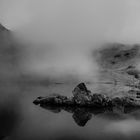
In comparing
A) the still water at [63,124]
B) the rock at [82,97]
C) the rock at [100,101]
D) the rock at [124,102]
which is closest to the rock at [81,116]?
the still water at [63,124]

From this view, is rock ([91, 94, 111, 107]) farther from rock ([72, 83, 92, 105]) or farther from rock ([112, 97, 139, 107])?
rock ([112, 97, 139, 107])

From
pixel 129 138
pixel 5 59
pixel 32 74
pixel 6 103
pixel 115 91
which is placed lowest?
pixel 129 138

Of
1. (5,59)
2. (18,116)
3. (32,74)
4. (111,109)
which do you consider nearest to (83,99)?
(111,109)

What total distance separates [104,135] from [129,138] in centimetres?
417

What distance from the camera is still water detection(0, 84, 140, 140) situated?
4625 cm

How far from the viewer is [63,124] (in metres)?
54.5

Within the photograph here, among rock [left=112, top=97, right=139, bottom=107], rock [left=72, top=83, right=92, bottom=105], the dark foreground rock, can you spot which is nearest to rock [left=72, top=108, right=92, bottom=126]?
rock [left=72, top=83, right=92, bottom=105]

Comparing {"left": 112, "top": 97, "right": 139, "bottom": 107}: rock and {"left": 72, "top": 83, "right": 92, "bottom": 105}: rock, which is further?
{"left": 112, "top": 97, "right": 139, "bottom": 107}: rock

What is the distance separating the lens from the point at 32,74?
528 ft

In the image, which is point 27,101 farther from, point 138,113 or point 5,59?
point 5,59

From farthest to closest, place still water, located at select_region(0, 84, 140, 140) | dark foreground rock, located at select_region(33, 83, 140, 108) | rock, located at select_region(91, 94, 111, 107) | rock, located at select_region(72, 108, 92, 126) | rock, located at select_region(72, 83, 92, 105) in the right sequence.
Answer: rock, located at select_region(72, 83, 92, 105) < dark foreground rock, located at select_region(33, 83, 140, 108) < rock, located at select_region(91, 94, 111, 107) < rock, located at select_region(72, 108, 92, 126) < still water, located at select_region(0, 84, 140, 140)

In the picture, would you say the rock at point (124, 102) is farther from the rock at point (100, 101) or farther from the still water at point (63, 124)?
the still water at point (63, 124)

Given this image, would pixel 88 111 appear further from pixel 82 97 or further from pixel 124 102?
pixel 124 102

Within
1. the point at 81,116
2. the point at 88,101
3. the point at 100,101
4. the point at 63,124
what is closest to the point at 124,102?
the point at 100,101
